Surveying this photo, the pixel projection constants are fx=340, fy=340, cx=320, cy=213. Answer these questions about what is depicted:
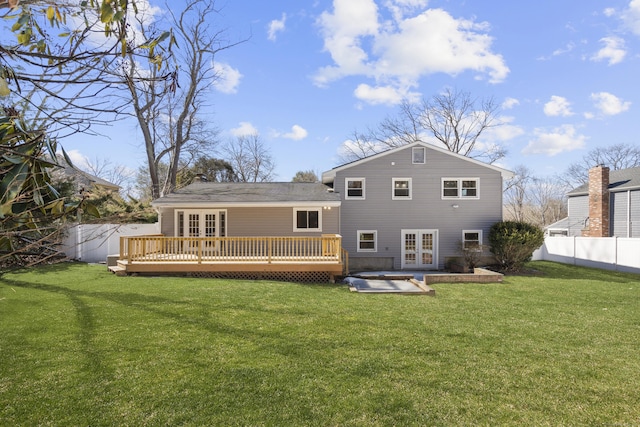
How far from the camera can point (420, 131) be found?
30.5 meters

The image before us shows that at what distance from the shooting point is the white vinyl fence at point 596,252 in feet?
48.6

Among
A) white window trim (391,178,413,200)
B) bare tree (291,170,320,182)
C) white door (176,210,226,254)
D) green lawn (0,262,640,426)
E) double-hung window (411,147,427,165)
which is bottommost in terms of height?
green lawn (0,262,640,426)

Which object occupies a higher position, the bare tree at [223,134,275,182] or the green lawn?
the bare tree at [223,134,275,182]

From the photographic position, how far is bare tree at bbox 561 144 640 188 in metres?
37.3

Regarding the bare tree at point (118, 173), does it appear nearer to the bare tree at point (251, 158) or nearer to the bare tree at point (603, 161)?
the bare tree at point (251, 158)

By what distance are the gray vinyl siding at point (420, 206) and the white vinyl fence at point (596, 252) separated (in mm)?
5233

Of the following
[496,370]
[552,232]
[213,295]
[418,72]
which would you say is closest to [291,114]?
[418,72]

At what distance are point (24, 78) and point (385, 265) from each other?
1483cm

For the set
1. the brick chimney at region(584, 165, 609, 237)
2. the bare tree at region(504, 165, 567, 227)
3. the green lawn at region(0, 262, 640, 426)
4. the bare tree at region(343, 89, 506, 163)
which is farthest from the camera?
the bare tree at region(504, 165, 567, 227)

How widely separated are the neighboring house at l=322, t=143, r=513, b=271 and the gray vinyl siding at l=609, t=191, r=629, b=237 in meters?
10.0

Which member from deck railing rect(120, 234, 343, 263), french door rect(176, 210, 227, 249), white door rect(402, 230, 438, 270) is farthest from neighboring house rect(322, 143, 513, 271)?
french door rect(176, 210, 227, 249)

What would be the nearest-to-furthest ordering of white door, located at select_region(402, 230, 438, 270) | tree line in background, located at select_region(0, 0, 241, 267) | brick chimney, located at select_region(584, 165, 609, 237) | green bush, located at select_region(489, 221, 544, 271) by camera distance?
1. tree line in background, located at select_region(0, 0, 241, 267)
2. green bush, located at select_region(489, 221, 544, 271)
3. white door, located at select_region(402, 230, 438, 270)
4. brick chimney, located at select_region(584, 165, 609, 237)

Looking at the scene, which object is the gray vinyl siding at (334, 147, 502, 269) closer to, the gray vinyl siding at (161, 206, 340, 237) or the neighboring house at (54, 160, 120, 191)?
the gray vinyl siding at (161, 206, 340, 237)

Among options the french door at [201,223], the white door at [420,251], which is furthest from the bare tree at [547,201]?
the french door at [201,223]
